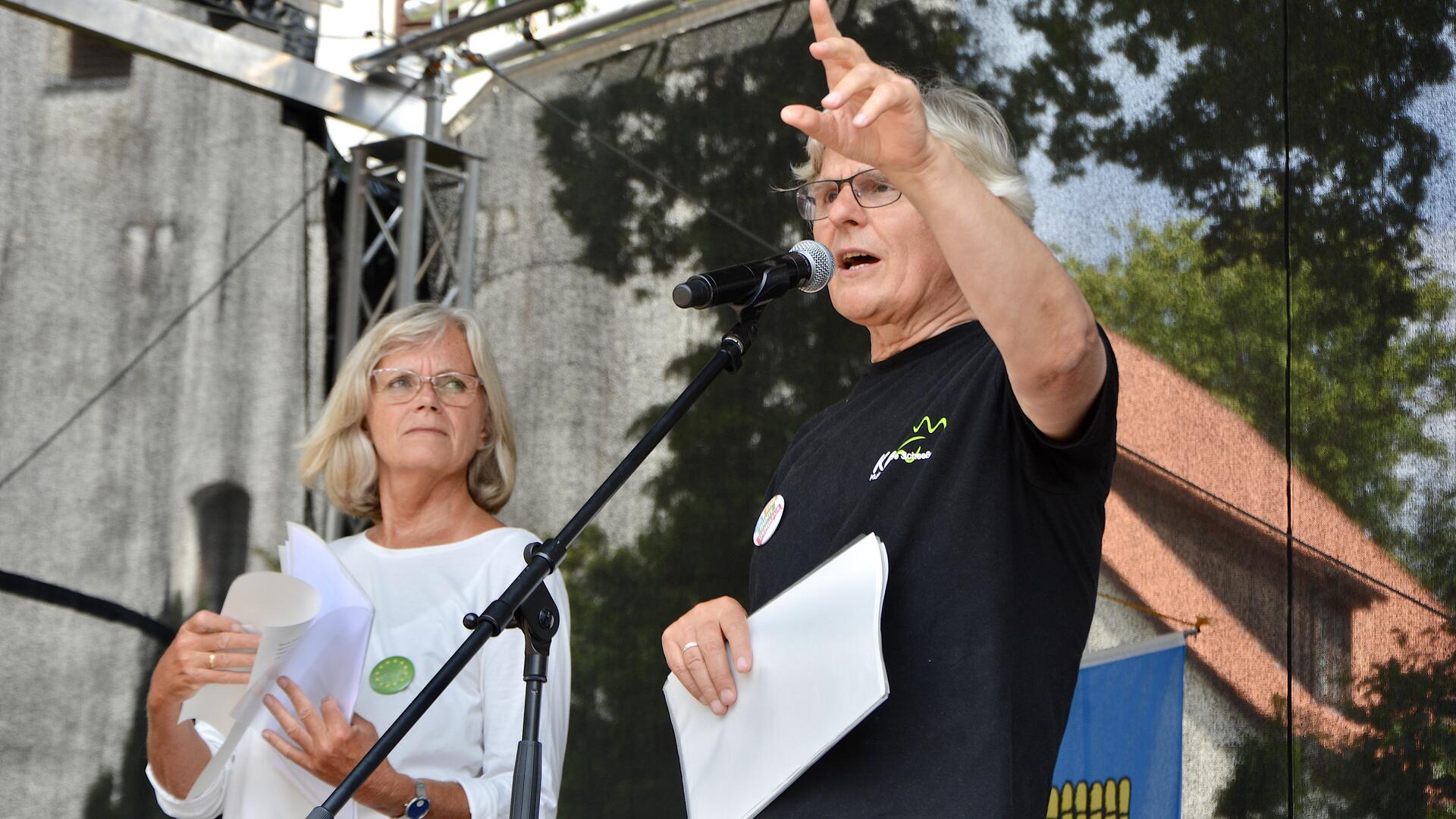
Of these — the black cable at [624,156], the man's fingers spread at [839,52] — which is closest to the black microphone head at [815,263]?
the man's fingers spread at [839,52]

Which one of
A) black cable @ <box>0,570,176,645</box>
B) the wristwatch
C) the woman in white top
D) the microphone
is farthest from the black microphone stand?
black cable @ <box>0,570,176,645</box>

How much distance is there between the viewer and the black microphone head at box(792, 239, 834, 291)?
1402mm

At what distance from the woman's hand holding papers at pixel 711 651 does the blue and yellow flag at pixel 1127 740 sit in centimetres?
133

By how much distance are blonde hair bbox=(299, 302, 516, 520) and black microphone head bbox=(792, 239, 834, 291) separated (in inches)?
37.5

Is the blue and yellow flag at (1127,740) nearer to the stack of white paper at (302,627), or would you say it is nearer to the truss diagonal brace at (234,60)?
the stack of white paper at (302,627)

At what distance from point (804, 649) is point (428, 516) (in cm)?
112

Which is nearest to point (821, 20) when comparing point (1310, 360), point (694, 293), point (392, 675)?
point (694, 293)

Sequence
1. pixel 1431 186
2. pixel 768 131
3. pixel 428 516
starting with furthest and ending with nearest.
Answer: pixel 768 131 → pixel 1431 186 → pixel 428 516

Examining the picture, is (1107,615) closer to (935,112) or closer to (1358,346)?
(1358,346)

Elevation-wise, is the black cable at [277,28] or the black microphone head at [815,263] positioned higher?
the black cable at [277,28]

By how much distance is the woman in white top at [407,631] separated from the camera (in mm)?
1734

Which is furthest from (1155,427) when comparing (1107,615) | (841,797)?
(841,797)

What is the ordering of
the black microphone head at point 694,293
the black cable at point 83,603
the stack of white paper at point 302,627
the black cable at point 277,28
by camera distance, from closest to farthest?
1. the black microphone head at point 694,293
2. the stack of white paper at point 302,627
3. the black cable at point 83,603
4. the black cable at point 277,28

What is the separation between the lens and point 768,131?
3373mm
